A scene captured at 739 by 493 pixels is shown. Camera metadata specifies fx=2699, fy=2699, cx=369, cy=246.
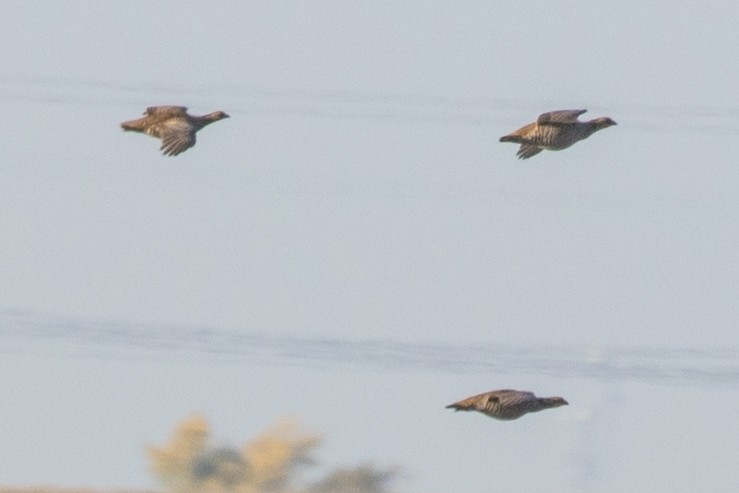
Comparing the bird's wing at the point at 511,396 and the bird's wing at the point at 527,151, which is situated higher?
the bird's wing at the point at 527,151

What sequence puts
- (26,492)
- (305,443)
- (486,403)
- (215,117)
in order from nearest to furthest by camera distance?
1. (486,403)
2. (215,117)
3. (305,443)
4. (26,492)

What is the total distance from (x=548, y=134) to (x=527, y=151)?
303 millimetres

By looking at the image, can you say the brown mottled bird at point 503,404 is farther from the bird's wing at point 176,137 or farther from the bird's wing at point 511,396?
the bird's wing at point 176,137

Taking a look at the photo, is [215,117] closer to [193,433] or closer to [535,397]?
[535,397]

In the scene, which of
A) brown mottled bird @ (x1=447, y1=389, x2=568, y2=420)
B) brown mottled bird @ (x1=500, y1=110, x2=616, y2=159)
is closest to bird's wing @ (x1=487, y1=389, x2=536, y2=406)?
brown mottled bird @ (x1=447, y1=389, x2=568, y2=420)

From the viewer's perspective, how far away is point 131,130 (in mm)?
31078

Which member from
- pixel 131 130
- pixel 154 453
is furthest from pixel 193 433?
pixel 131 130

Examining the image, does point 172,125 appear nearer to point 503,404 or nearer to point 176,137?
point 176,137

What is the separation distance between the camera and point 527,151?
30.1m

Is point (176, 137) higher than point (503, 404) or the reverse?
higher

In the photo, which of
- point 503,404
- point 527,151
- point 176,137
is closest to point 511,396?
point 503,404

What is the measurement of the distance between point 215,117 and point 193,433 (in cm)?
1749

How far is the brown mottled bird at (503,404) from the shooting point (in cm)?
2897

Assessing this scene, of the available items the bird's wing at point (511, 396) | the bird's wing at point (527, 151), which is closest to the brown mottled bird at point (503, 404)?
the bird's wing at point (511, 396)
